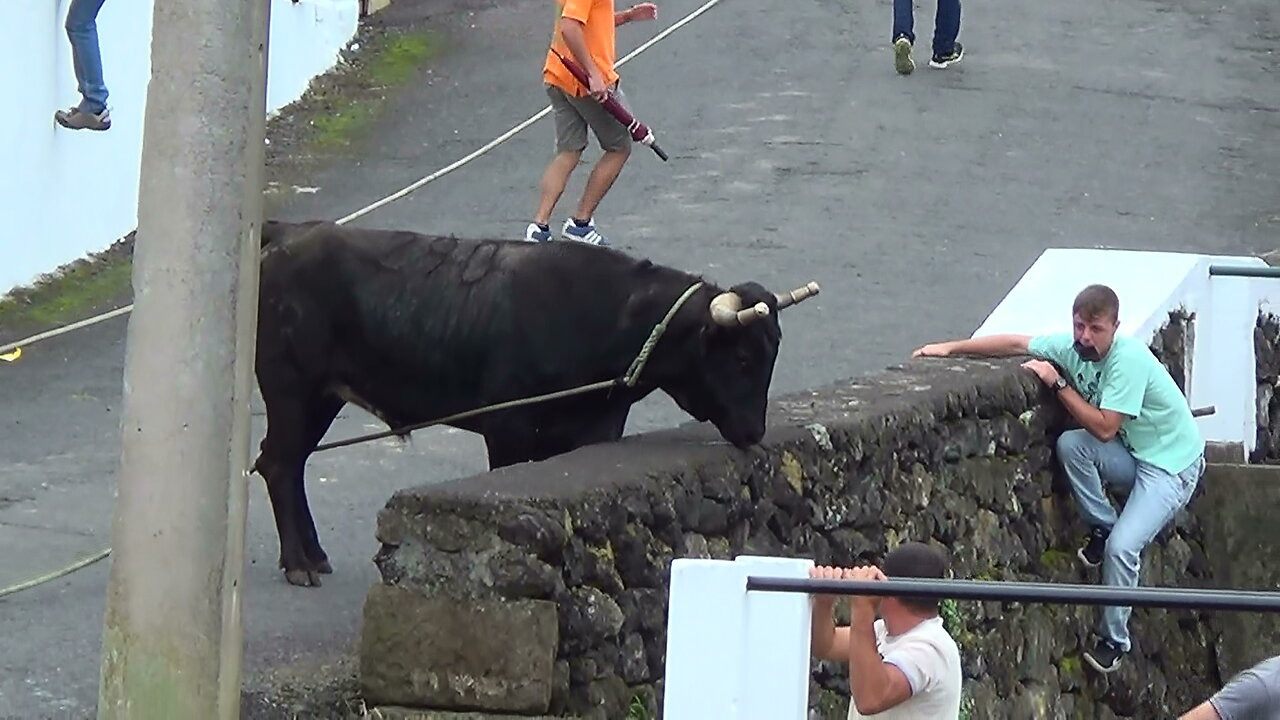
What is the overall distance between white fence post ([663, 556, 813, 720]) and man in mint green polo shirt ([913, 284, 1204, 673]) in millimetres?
4314

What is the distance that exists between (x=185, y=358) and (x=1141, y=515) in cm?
544

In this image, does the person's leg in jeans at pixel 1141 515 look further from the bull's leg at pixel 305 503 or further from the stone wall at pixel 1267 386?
the bull's leg at pixel 305 503

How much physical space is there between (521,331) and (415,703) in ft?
6.18

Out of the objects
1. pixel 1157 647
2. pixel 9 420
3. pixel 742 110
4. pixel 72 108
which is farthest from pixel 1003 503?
pixel 742 110

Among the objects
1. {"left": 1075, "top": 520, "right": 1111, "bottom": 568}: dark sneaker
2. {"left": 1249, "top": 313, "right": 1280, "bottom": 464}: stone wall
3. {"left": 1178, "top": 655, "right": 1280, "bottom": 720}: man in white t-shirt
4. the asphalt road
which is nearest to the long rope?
the asphalt road

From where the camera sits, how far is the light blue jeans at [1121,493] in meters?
9.56

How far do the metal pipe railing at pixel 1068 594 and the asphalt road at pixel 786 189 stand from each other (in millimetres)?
2550

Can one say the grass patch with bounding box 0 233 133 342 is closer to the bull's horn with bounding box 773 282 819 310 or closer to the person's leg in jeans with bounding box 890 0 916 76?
the bull's horn with bounding box 773 282 819 310

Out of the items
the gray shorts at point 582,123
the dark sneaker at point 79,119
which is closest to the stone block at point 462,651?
the gray shorts at point 582,123

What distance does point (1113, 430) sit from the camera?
948cm

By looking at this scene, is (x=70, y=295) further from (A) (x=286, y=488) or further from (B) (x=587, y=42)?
(A) (x=286, y=488)

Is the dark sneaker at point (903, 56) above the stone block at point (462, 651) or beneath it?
above

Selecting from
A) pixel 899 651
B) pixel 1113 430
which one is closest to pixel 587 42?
pixel 1113 430

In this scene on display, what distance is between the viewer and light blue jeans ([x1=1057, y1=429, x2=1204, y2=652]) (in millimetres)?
9562
